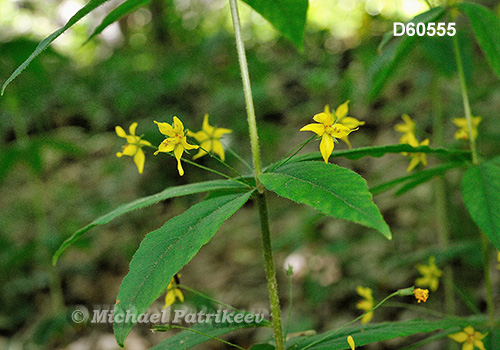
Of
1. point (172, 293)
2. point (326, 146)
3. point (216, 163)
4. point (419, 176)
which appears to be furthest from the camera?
point (216, 163)

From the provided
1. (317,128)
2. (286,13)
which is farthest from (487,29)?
(317,128)

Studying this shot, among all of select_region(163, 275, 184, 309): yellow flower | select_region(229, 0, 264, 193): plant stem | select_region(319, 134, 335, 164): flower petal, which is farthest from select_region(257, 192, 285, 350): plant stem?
select_region(163, 275, 184, 309): yellow flower

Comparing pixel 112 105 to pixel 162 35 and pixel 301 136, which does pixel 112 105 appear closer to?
pixel 162 35

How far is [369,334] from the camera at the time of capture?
37.9 inches

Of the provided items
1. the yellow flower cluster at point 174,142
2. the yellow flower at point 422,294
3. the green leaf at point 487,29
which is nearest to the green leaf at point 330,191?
the yellow flower cluster at point 174,142

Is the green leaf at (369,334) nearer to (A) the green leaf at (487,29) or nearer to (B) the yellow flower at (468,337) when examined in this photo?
(B) the yellow flower at (468,337)

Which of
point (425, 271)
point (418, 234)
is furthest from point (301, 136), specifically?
point (425, 271)

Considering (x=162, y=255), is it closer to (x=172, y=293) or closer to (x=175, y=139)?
(x=175, y=139)

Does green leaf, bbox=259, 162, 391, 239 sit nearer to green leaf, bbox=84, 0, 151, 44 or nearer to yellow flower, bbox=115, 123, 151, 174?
yellow flower, bbox=115, 123, 151, 174

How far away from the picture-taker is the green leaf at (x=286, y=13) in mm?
1109

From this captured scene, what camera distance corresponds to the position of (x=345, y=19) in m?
7.09

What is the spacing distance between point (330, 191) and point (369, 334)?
0.44 m

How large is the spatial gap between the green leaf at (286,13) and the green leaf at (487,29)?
0.50 m

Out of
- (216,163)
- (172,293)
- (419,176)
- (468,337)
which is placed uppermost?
(216,163)
